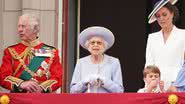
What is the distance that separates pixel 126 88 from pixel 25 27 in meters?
3.82

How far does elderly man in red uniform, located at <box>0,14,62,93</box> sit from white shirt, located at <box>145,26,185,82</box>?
0.92m

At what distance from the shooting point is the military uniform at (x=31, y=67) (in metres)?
6.22

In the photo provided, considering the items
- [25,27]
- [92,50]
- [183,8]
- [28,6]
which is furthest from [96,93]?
[183,8]

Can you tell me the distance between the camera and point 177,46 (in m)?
6.74

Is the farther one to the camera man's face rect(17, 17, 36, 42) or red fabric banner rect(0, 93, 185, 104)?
man's face rect(17, 17, 36, 42)

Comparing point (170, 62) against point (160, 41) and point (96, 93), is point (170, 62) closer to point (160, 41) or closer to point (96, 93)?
point (160, 41)

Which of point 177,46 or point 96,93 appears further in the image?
point 177,46

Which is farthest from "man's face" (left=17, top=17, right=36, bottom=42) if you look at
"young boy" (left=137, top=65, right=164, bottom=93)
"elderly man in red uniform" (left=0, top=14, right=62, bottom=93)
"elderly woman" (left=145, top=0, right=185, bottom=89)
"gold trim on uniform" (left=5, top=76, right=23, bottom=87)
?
"elderly woman" (left=145, top=0, right=185, bottom=89)

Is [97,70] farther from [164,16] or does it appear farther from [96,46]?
[164,16]

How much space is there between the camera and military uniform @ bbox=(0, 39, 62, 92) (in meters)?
6.22

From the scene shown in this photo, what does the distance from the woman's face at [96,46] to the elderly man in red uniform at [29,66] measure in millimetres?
321

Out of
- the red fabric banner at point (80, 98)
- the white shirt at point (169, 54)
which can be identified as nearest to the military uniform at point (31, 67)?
the red fabric banner at point (80, 98)

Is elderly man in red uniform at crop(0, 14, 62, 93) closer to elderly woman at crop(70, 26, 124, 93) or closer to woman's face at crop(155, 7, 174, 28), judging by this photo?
elderly woman at crop(70, 26, 124, 93)

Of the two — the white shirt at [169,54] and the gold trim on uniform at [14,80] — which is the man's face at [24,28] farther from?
the white shirt at [169,54]
